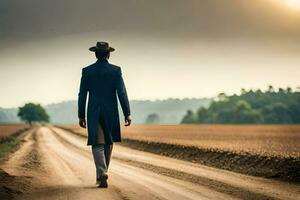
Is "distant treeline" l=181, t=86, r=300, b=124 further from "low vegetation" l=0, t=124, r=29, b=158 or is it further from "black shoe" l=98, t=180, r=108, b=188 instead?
"black shoe" l=98, t=180, r=108, b=188

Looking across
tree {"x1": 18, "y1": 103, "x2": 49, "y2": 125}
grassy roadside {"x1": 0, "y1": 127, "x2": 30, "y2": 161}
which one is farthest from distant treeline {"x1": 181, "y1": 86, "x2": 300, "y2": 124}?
grassy roadside {"x1": 0, "y1": 127, "x2": 30, "y2": 161}

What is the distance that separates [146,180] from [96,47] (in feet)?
10.5

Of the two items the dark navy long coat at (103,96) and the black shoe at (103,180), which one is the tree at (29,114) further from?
the black shoe at (103,180)

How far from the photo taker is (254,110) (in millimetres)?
164750

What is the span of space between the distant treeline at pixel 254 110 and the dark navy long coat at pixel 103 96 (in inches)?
5904

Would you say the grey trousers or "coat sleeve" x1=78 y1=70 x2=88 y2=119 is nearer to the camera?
the grey trousers

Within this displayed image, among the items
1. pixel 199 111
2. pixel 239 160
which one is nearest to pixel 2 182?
pixel 239 160

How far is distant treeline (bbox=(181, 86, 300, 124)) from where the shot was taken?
158 m

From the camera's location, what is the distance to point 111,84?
10.1 metres

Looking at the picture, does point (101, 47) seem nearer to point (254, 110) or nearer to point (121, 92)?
point (121, 92)

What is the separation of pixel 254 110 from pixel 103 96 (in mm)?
158278

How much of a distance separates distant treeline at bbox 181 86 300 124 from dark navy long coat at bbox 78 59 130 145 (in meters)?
150

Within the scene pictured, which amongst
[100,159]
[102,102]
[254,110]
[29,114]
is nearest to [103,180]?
[100,159]

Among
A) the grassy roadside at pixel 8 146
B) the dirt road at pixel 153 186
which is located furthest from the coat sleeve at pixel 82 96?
the grassy roadside at pixel 8 146
